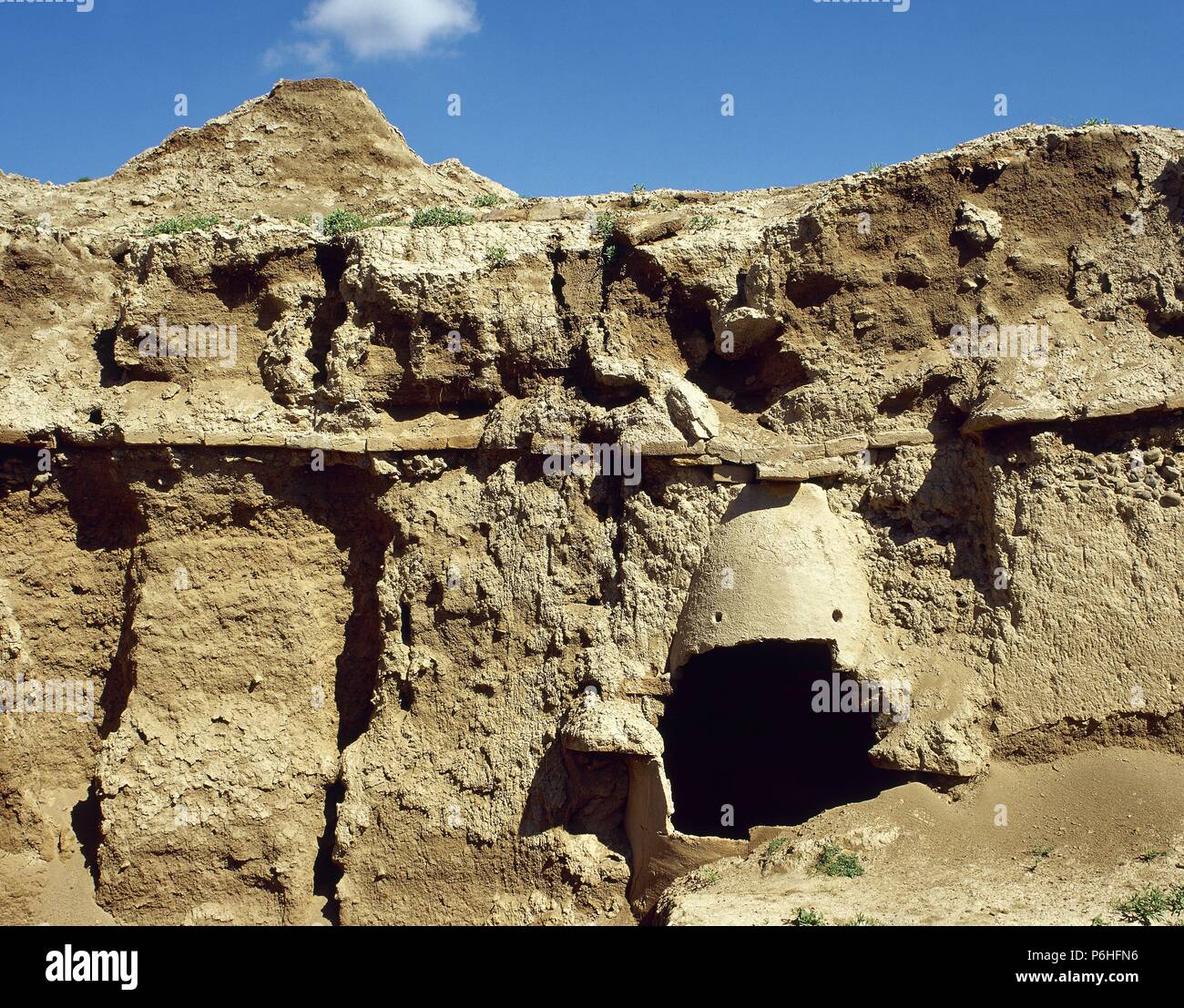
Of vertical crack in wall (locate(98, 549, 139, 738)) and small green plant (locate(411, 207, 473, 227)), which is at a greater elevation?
small green plant (locate(411, 207, 473, 227))

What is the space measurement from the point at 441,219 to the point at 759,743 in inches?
278

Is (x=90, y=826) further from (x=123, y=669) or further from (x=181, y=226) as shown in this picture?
(x=181, y=226)

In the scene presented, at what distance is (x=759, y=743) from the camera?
12508 mm

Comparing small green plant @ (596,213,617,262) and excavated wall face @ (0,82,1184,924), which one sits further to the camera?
small green plant @ (596,213,617,262)

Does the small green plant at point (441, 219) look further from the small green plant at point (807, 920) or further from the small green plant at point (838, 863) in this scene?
the small green plant at point (807, 920)

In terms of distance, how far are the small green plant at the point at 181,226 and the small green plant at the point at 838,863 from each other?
968 cm

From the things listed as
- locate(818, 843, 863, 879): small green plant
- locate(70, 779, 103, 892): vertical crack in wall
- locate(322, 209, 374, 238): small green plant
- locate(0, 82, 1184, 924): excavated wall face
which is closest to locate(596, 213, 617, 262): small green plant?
locate(0, 82, 1184, 924): excavated wall face

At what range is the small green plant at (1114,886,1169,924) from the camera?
7570 millimetres

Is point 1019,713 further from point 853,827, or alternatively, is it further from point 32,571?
point 32,571

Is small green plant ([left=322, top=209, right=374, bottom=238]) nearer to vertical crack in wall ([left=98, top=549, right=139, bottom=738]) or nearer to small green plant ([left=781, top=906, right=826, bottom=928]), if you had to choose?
vertical crack in wall ([left=98, top=549, right=139, bottom=738])

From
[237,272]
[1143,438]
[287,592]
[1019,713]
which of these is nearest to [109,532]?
[287,592]

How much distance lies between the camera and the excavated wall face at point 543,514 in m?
10.2

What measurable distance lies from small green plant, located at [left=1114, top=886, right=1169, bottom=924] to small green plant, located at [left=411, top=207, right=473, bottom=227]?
372 inches

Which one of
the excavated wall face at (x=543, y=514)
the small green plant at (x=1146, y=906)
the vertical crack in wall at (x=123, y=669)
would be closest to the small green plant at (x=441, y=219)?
the excavated wall face at (x=543, y=514)
